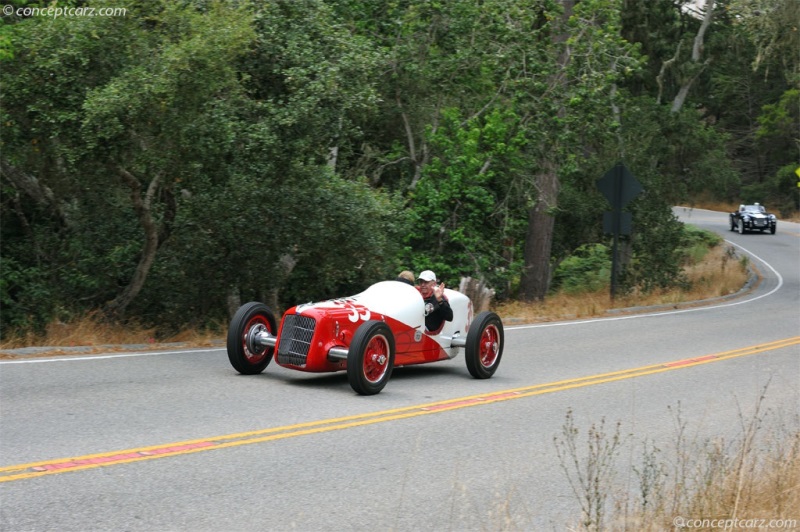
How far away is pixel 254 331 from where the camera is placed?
1259cm

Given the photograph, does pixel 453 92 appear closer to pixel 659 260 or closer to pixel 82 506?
pixel 659 260

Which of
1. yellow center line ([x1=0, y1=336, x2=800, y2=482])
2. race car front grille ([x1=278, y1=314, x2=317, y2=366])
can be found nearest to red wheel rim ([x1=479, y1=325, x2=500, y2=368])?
yellow center line ([x1=0, y1=336, x2=800, y2=482])

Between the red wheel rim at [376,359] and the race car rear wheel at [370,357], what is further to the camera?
the red wheel rim at [376,359]

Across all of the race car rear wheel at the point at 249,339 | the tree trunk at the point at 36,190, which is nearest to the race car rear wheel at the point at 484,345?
the race car rear wheel at the point at 249,339

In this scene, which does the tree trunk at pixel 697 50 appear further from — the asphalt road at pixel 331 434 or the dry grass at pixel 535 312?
the asphalt road at pixel 331 434

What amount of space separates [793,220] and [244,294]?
59949 mm

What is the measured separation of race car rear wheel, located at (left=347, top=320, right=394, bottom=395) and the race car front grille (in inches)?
26.0

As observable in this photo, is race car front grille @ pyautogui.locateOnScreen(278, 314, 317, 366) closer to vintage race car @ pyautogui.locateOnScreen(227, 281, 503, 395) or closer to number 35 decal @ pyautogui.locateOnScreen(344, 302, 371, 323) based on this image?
vintage race car @ pyautogui.locateOnScreen(227, 281, 503, 395)

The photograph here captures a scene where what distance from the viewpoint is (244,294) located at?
1931 centimetres

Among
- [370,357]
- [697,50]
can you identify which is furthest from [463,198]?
[697,50]

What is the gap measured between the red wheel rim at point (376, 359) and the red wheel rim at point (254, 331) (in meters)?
1.56

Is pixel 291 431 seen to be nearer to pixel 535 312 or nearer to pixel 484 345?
pixel 484 345

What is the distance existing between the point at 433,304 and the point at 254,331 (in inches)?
94.0

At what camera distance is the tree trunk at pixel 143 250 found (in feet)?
55.9
